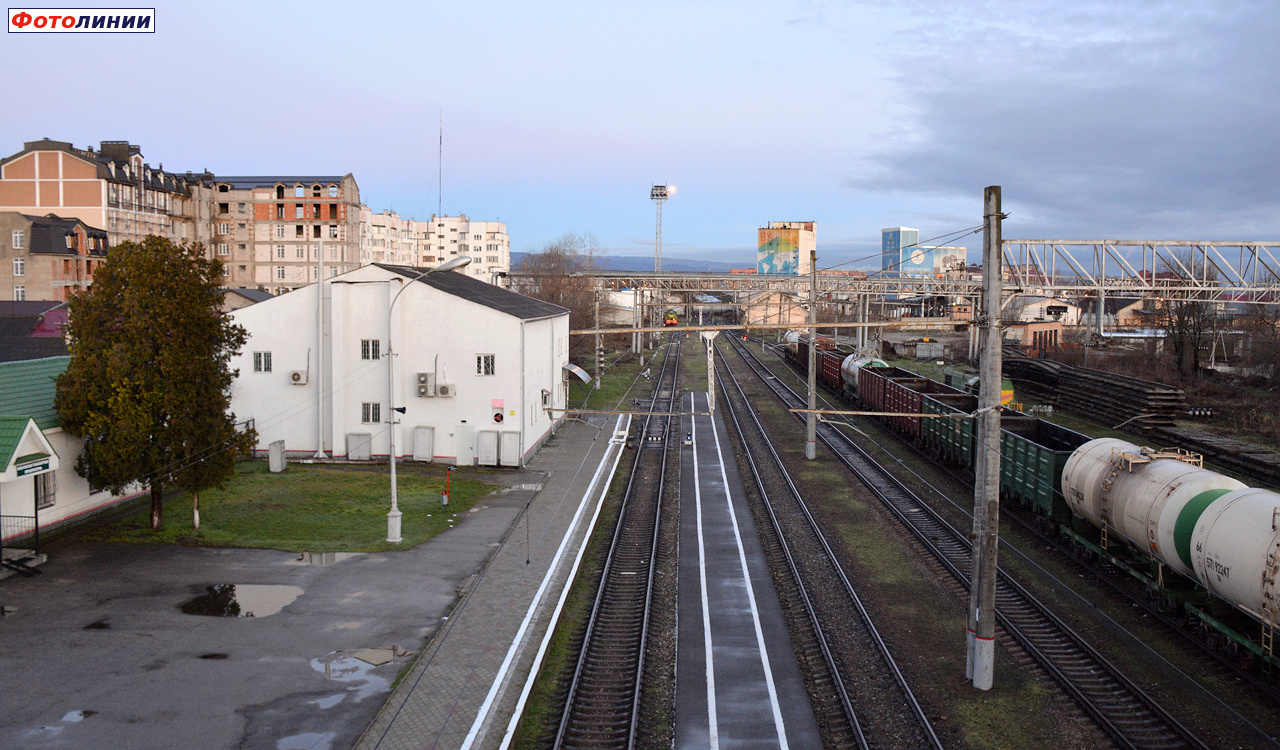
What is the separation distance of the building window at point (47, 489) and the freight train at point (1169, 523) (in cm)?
2202

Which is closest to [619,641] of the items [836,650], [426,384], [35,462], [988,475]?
[836,650]

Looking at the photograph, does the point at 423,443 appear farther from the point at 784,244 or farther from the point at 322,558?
the point at 784,244

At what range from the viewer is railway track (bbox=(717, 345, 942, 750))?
39.3ft

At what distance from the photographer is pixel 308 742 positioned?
11.3m

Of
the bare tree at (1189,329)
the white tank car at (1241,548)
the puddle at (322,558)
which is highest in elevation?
the bare tree at (1189,329)

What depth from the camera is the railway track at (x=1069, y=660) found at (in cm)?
1189

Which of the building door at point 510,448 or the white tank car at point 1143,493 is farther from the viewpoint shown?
the building door at point 510,448

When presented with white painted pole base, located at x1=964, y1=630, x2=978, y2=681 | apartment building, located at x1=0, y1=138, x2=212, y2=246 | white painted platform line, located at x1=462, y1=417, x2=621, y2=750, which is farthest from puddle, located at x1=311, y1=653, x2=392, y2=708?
apartment building, located at x1=0, y1=138, x2=212, y2=246

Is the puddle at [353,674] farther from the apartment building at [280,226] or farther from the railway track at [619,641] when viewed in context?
the apartment building at [280,226]

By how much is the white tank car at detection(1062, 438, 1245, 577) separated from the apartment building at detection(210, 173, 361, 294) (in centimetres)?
7807

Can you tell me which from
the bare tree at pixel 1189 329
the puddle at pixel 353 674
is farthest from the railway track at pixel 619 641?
the bare tree at pixel 1189 329

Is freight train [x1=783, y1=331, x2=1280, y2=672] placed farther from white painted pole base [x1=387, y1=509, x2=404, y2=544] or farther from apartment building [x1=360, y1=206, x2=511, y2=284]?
apartment building [x1=360, y1=206, x2=511, y2=284]

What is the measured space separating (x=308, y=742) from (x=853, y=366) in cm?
4152

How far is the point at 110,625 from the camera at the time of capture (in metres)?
15.5
